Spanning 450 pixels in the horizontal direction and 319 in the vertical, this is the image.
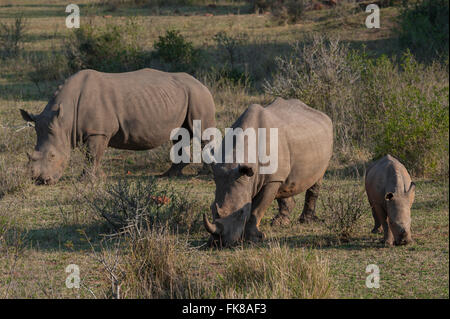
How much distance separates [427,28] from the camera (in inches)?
804

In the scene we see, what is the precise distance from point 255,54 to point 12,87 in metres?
7.06

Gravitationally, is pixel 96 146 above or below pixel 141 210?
above

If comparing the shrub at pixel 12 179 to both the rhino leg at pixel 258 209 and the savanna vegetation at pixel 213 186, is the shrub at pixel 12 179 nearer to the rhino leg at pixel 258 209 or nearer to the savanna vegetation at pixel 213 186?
the savanna vegetation at pixel 213 186

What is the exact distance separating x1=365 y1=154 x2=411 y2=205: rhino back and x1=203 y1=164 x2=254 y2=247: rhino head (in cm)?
155

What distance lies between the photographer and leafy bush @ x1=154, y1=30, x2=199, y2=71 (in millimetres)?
20141

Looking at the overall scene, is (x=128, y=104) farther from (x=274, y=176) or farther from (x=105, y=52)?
(x=105, y=52)

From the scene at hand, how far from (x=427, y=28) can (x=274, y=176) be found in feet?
A: 44.4

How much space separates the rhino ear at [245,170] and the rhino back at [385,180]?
162 cm

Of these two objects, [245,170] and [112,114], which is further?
[112,114]

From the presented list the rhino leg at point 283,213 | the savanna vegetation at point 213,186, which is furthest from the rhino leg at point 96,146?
the rhino leg at point 283,213

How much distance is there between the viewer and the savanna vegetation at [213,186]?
702 cm

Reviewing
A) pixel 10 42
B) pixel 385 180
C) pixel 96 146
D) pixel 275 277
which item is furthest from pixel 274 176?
pixel 10 42

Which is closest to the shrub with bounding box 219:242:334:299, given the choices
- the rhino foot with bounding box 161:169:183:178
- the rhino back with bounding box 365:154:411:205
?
the rhino back with bounding box 365:154:411:205

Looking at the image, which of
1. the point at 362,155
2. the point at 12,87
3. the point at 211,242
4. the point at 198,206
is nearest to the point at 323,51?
the point at 362,155
